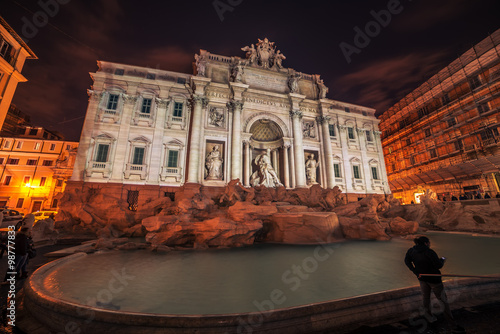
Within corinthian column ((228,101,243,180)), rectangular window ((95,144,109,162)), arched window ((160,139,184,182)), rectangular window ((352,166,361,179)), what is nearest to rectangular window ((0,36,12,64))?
rectangular window ((95,144,109,162))

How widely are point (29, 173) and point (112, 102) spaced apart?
23524mm

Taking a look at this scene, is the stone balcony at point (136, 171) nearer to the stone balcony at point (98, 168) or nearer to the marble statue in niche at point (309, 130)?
the stone balcony at point (98, 168)

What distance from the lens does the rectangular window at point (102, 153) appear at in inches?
665

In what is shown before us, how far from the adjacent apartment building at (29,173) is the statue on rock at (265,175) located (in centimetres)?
2714

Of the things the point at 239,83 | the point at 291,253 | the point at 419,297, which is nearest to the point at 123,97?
the point at 239,83

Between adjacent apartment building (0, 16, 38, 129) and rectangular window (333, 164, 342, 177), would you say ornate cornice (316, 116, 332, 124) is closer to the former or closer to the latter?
rectangular window (333, 164, 342, 177)

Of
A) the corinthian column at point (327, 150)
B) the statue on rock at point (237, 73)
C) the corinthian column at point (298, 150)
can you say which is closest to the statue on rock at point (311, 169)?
the corinthian column at point (298, 150)

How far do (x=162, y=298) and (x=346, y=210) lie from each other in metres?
12.6

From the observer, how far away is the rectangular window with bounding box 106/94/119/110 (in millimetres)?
18220

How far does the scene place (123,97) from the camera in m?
18.3

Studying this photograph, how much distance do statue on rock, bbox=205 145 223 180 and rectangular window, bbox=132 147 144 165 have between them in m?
5.92

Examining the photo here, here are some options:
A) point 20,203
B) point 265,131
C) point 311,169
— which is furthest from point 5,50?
point 311,169

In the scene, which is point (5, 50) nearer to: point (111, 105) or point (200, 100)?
point (111, 105)

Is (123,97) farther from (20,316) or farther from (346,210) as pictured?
(346,210)
